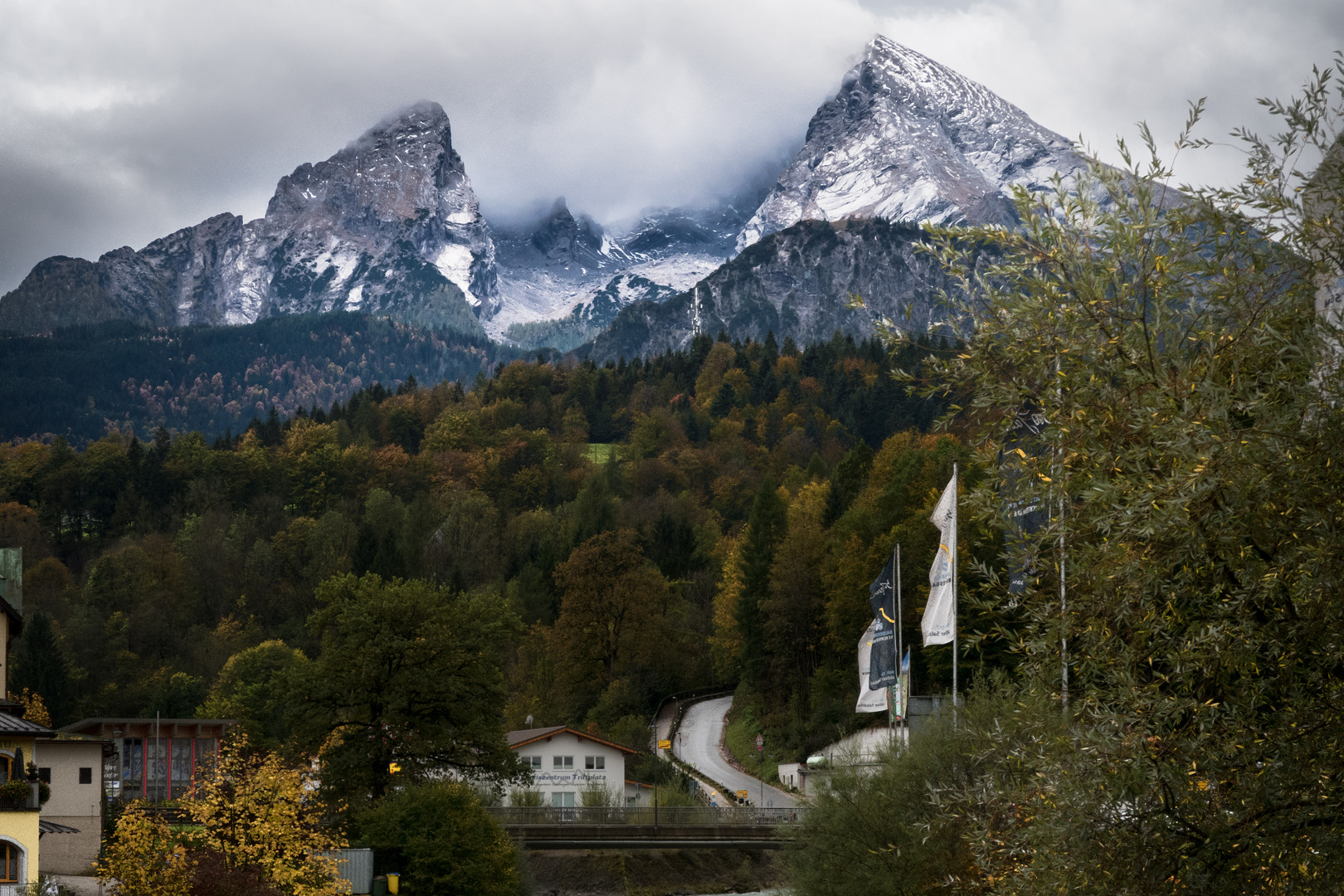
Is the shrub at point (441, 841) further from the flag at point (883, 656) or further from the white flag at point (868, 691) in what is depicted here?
the flag at point (883, 656)

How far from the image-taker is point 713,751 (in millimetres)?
89750

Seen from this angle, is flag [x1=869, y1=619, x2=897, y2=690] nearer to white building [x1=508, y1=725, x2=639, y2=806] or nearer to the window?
the window

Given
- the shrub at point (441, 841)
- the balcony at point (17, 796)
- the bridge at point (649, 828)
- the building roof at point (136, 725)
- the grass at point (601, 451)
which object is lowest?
the bridge at point (649, 828)

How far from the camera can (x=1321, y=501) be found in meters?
10.6

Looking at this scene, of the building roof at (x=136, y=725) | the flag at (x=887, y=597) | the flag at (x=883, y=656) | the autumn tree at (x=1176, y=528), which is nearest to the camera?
the autumn tree at (x=1176, y=528)

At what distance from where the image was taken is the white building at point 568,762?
81.2 metres

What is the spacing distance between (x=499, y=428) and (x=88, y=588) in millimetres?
59198

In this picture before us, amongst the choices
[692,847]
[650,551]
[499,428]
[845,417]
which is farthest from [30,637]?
[845,417]

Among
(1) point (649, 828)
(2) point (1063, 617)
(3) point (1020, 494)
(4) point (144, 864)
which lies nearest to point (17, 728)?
(4) point (144, 864)

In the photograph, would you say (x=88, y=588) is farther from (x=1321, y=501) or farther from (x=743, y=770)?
(x=1321, y=501)

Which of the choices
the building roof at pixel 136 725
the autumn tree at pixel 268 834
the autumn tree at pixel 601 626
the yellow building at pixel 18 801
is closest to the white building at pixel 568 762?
the autumn tree at pixel 601 626

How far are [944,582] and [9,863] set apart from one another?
25.1 m

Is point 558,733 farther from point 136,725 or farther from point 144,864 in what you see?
point 144,864

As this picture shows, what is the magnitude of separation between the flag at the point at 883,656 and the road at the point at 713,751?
102 feet
